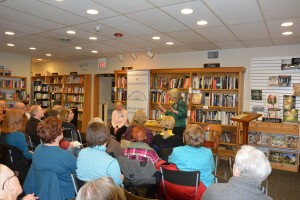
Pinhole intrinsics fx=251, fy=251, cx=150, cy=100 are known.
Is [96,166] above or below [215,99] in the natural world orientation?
below

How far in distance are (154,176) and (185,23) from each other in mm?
2803

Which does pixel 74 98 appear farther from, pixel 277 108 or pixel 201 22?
pixel 277 108

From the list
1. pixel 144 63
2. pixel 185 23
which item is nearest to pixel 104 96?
pixel 144 63

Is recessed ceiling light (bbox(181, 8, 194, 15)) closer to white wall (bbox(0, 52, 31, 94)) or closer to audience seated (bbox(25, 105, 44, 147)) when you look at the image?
audience seated (bbox(25, 105, 44, 147))

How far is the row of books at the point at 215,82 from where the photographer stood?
630 centimetres

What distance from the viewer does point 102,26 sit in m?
4.64

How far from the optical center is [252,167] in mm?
1695

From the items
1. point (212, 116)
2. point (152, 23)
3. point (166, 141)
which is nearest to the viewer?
point (166, 141)

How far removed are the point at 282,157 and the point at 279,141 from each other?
0.37m

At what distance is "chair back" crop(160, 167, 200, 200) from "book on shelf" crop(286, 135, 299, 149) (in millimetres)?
4206

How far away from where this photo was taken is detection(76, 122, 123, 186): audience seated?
2242 millimetres

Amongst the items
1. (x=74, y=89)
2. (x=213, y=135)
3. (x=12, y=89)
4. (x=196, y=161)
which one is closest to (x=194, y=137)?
(x=196, y=161)

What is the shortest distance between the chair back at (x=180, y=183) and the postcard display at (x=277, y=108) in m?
4.02

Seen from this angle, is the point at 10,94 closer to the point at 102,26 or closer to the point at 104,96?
the point at 104,96
